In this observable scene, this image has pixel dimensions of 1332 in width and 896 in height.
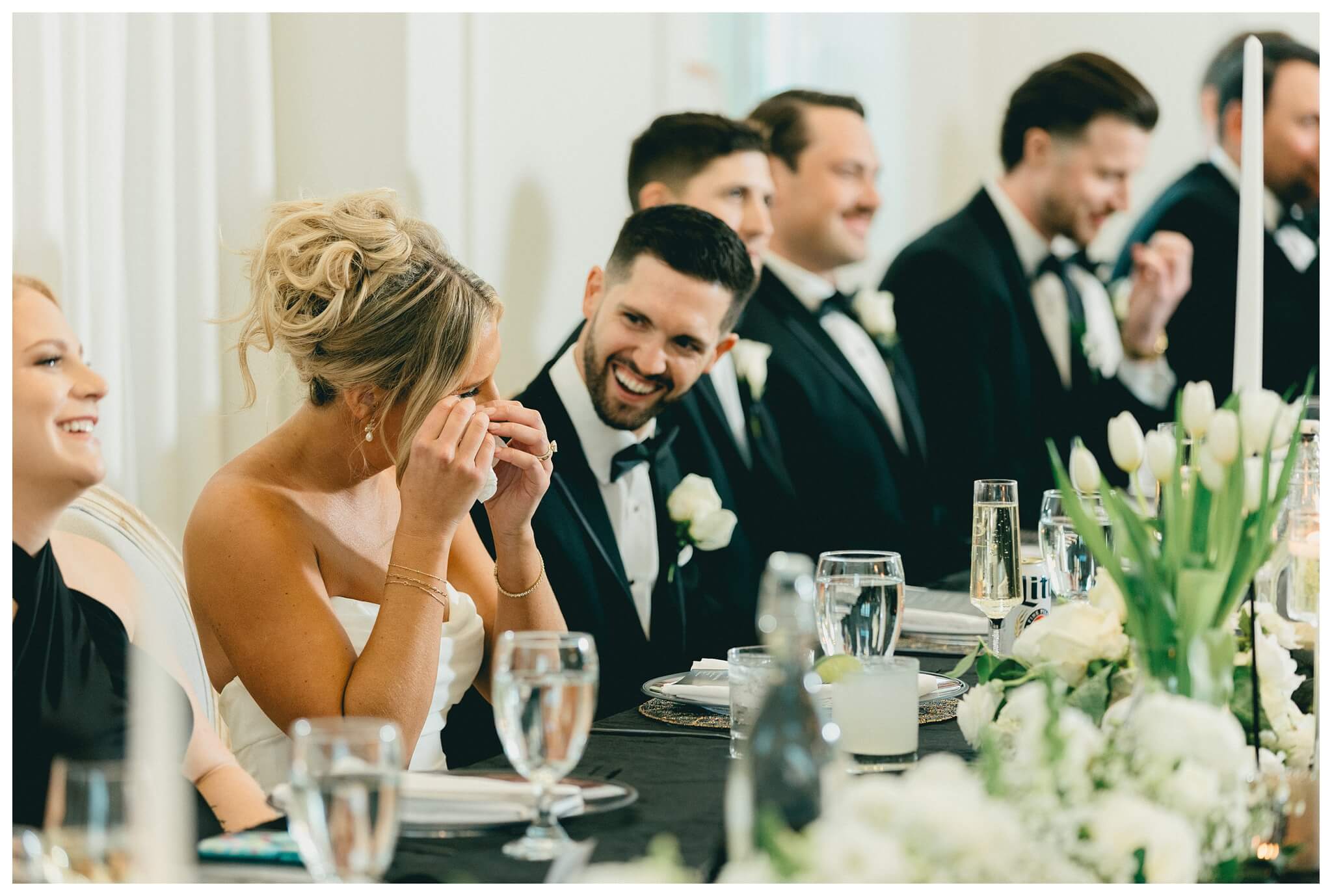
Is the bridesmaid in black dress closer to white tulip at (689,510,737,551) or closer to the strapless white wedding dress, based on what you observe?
the strapless white wedding dress

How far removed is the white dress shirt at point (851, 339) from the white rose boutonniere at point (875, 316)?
0.08ft

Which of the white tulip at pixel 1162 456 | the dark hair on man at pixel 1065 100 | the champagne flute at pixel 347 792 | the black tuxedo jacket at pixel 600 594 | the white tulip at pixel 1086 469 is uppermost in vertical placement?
the dark hair on man at pixel 1065 100

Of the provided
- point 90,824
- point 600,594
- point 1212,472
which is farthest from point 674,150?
point 90,824

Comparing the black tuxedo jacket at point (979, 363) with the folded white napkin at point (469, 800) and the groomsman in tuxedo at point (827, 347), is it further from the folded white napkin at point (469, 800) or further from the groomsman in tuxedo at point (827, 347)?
the folded white napkin at point (469, 800)

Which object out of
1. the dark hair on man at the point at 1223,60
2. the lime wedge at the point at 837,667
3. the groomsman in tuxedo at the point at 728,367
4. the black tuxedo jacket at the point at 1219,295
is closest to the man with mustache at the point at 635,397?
the groomsman in tuxedo at the point at 728,367

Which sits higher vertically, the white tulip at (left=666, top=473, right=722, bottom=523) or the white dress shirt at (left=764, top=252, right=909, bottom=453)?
the white dress shirt at (left=764, top=252, right=909, bottom=453)

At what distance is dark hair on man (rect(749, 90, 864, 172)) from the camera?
3.86m

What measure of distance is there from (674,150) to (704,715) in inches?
79.8

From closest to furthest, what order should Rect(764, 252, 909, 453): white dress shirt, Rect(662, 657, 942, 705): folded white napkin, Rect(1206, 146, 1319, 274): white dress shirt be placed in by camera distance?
Rect(662, 657, 942, 705): folded white napkin < Rect(764, 252, 909, 453): white dress shirt < Rect(1206, 146, 1319, 274): white dress shirt

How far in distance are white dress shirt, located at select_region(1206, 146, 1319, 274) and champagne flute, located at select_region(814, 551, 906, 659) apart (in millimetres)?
3865

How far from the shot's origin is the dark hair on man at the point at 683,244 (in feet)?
9.37

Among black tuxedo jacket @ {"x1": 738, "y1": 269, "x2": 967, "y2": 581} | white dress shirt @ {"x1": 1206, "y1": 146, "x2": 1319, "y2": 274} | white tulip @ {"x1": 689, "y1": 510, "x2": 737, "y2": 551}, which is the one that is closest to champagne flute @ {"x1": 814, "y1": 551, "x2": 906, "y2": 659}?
white tulip @ {"x1": 689, "y1": 510, "x2": 737, "y2": 551}

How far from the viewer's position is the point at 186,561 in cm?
169

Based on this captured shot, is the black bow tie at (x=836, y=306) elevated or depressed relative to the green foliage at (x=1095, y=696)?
elevated
